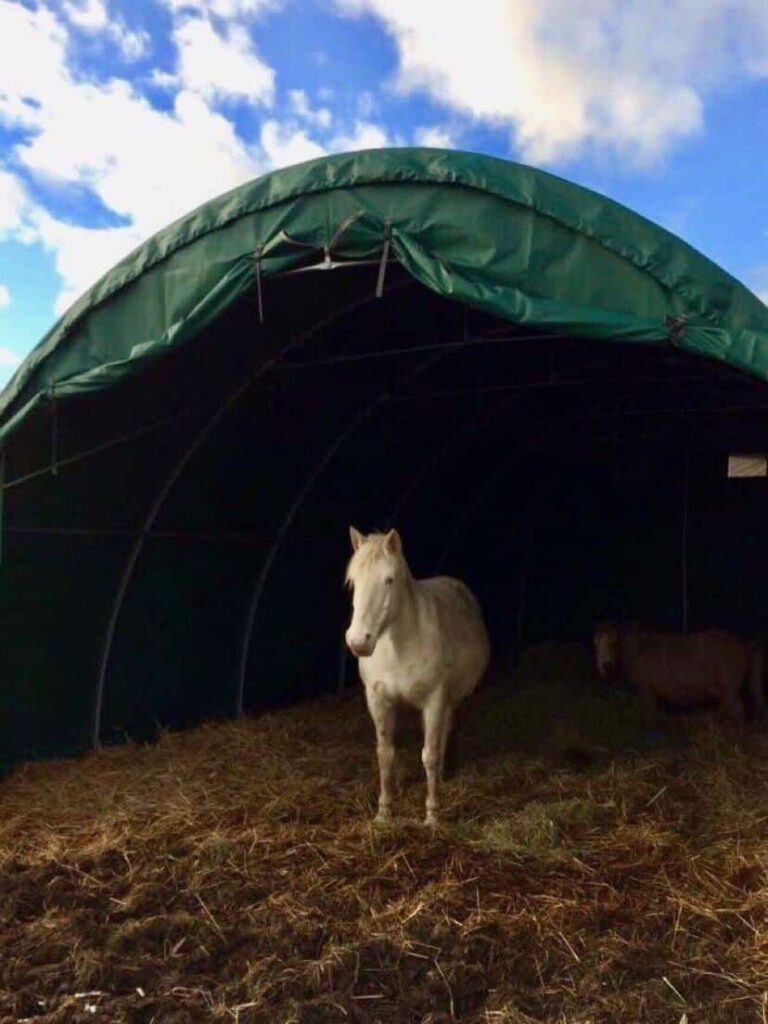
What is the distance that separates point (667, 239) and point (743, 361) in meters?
0.84

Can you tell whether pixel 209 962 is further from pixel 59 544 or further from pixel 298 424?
pixel 298 424

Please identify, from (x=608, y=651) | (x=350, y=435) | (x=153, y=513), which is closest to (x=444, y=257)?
(x=153, y=513)

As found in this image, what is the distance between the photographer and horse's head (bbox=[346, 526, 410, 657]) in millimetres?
5418

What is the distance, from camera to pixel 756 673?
971 centimetres

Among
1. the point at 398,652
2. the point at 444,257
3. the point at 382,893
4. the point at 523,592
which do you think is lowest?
the point at 382,893

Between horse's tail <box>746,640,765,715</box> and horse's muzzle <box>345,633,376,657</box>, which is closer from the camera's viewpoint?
horse's muzzle <box>345,633,376,657</box>

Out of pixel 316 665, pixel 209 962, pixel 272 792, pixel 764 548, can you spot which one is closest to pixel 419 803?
pixel 272 792

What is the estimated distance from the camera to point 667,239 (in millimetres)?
5238

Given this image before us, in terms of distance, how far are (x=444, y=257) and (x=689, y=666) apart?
18.8ft

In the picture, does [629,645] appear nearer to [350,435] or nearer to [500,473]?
[500,473]

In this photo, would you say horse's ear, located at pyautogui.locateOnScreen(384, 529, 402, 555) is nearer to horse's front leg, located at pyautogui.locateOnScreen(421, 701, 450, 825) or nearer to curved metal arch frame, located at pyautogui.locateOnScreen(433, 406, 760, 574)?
horse's front leg, located at pyautogui.locateOnScreen(421, 701, 450, 825)

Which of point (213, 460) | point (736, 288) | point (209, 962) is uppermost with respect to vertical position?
point (736, 288)

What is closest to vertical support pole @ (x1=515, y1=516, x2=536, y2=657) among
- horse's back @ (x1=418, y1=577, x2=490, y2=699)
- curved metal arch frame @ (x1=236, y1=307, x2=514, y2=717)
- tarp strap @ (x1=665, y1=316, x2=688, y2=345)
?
curved metal arch frame @ (x1=236, y1=307, x2=514, y2=717)

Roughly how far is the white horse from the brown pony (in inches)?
147
